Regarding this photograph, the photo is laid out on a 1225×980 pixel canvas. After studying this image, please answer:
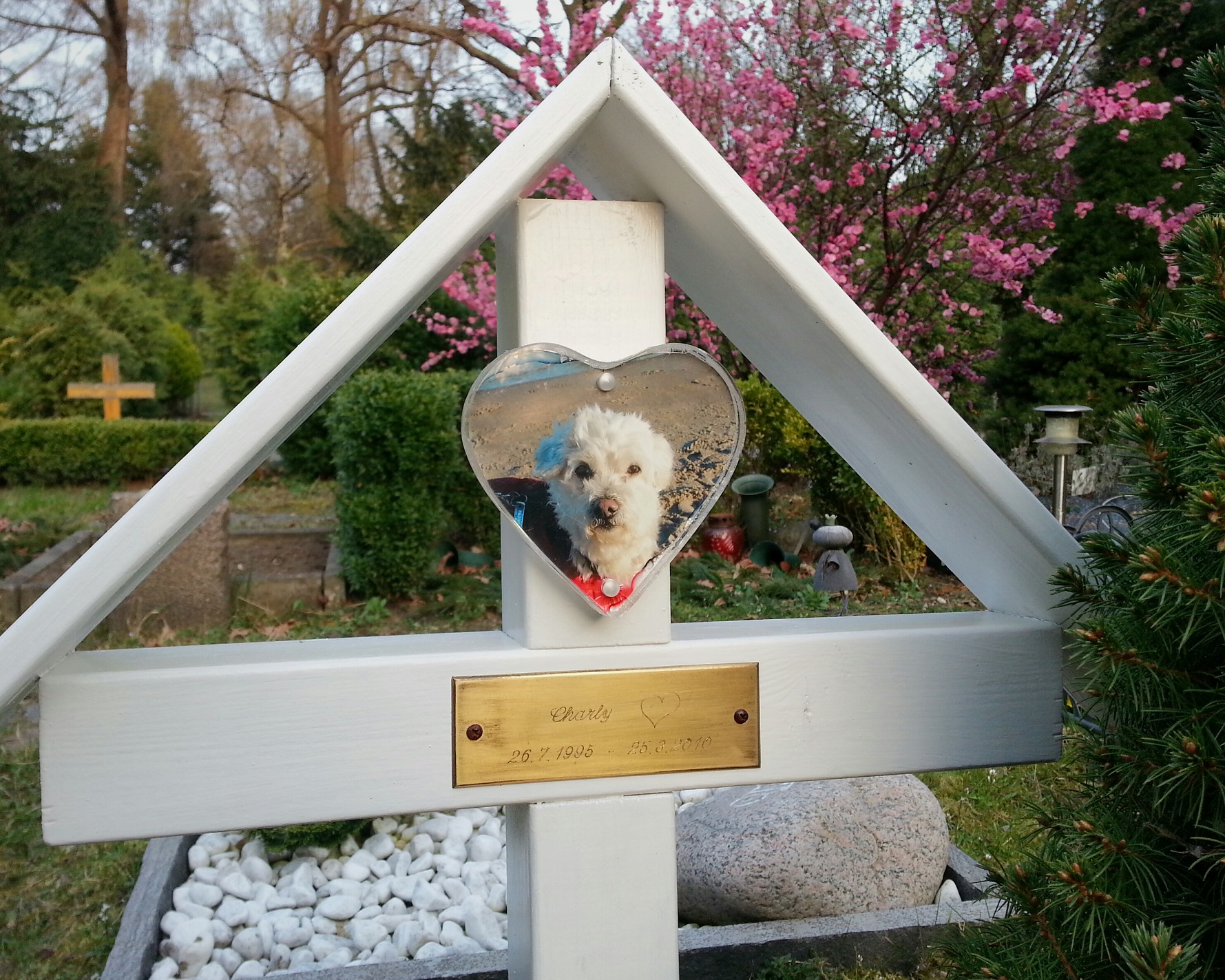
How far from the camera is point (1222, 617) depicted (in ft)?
3.33

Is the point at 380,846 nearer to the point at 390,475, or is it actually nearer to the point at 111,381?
the point at 390,475

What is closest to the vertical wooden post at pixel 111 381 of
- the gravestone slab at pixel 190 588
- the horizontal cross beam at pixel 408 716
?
the gravestone slab at pixel 190 588

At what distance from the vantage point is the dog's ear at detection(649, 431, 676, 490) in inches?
52.2

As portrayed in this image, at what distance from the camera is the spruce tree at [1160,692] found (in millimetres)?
1028

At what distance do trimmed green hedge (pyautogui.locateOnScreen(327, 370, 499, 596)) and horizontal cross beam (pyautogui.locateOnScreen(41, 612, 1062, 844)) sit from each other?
4.97m

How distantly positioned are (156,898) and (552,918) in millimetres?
2045

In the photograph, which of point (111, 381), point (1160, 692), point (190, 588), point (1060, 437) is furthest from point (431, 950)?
point (111, 381)

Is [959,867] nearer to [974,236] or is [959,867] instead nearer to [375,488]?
[375,488]

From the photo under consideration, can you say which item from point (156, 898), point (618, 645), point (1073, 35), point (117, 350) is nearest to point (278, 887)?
point (156, 898)

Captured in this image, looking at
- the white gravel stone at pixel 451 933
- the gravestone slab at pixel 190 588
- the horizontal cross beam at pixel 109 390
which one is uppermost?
the horizontal cross beam at pixel 109 390

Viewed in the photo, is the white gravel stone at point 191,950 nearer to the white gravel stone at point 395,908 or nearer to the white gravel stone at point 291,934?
the white gravel stone at point 291,934

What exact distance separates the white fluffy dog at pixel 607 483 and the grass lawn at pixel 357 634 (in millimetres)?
555

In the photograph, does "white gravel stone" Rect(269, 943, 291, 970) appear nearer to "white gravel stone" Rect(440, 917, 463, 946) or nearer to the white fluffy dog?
"white gravel stone" Rect(440, 917, 463, 946)

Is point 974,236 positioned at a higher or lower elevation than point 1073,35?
lower
